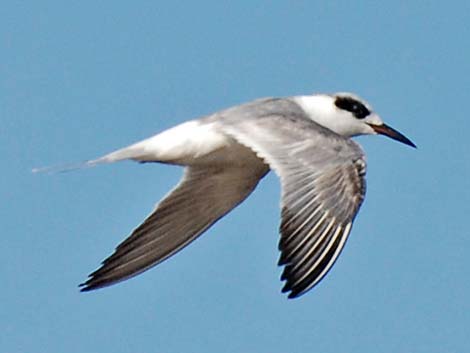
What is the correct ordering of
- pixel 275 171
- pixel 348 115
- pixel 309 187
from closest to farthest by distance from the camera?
1. pixel 309 187
2. pixel 275 171
3. pixel 348 115

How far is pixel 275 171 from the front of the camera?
1305 cm

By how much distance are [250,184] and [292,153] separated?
1.94 meters

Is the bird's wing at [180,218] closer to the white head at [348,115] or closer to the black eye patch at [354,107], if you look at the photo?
the white head at [348,115]

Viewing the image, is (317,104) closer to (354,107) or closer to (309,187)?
(354,107)

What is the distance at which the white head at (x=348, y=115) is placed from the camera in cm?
1568

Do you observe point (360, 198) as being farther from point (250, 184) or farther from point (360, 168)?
point (250, 184)

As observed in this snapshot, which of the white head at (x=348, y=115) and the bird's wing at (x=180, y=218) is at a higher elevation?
the white head at (x=348, y=115)

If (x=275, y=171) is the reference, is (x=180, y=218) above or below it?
above

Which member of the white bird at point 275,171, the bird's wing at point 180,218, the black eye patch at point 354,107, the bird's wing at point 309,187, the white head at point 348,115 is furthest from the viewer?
the black eye patch at point 354,107

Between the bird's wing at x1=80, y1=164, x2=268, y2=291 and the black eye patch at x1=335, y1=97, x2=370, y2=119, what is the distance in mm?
1097

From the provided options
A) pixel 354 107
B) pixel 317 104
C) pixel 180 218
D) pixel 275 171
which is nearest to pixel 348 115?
pixel 354 107

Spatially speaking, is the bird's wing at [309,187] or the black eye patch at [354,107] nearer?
the bird's wing at [309,187]

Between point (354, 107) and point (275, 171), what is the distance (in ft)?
9.60

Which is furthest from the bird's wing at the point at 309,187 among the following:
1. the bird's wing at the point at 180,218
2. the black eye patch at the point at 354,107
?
the black eye patch at the point at 354,107
